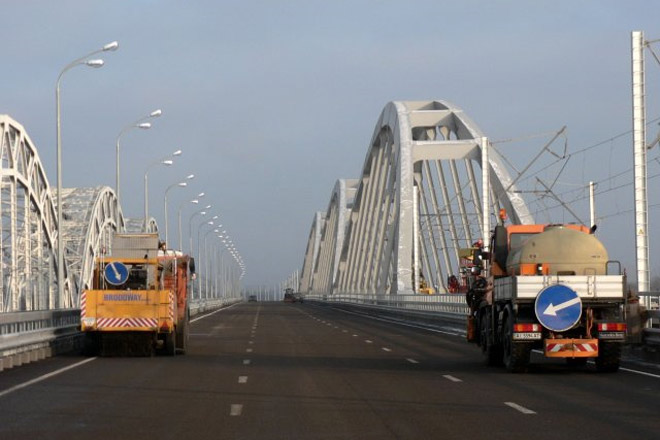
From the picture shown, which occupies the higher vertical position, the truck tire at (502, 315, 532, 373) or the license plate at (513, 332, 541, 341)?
the license plate at (513, 332, 541, 341)

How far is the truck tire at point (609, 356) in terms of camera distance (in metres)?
22.6

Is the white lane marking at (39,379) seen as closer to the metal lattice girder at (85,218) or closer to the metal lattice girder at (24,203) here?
the metal lattice girder at (24,203)

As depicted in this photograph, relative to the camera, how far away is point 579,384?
66.5 ft

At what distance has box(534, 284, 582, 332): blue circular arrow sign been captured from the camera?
73.0ft

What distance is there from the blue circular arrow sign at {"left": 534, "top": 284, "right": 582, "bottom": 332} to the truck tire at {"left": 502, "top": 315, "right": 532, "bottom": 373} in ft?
2.10

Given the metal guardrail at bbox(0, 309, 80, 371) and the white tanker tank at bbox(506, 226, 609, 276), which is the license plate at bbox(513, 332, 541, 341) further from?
the metal guardrail at bbox(0, 309, 80, 371)

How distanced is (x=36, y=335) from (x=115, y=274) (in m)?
3.80

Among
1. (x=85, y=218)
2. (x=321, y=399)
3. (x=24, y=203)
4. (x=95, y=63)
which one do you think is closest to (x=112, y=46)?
(x=95, y=63)

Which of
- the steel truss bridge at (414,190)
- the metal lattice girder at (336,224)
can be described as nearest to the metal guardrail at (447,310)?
the steel truss bridge at (414,190)

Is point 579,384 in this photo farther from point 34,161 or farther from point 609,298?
point 34,161

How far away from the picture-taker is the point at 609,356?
22.7m

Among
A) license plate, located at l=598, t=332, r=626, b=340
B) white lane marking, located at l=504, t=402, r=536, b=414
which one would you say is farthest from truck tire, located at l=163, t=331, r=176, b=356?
white lane marking, located at l=504, t=402, r=536, b=414

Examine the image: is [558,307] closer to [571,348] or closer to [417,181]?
[571,348]

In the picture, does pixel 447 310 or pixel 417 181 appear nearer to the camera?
pixel 447 310
